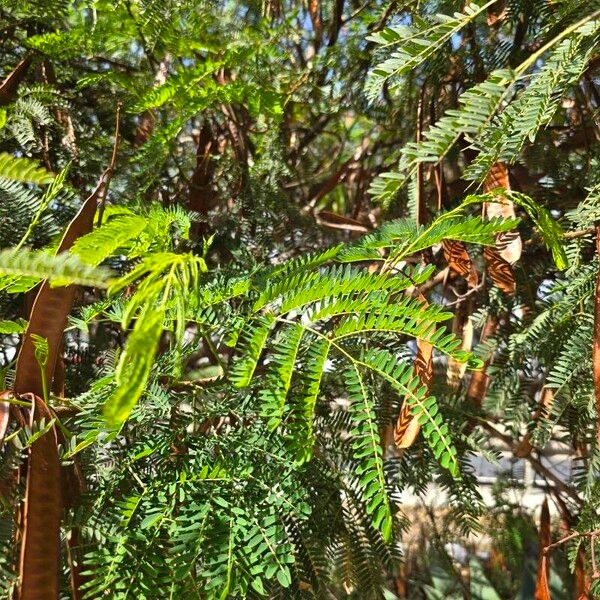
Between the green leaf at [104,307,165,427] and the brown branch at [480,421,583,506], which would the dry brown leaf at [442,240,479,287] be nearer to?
the brown branch at [480,421,583,506]

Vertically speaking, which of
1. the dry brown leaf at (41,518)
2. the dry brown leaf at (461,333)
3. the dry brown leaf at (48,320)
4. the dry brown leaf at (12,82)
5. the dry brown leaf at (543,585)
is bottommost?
the dry brown leaf at (543,585)

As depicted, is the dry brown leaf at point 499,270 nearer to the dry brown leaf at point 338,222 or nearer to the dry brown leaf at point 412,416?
the dry brown leaf at point 412,416

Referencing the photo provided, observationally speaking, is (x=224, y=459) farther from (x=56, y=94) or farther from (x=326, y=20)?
(x=326, y=20)

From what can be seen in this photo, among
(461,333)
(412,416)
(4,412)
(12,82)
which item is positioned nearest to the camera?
(4,412)

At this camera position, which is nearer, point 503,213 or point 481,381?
point 503,213

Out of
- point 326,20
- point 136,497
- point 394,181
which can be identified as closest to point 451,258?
point 394,181

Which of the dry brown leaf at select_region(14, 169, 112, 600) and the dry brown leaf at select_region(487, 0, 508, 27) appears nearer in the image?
the dry brown leaf at select_region(14, 169, 112, 600)

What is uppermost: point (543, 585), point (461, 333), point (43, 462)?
point (461, 333)

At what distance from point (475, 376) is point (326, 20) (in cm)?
67

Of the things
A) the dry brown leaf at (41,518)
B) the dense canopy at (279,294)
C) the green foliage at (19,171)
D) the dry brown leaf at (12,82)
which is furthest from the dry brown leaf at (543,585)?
the dry brown leaf at (12,82)

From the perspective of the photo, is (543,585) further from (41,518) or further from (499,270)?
(41,518)

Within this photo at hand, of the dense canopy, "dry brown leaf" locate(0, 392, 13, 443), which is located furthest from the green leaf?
"dry brown leaf" locate(0, 392, 13, 443)

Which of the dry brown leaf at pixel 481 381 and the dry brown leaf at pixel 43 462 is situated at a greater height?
the dry brown leaf at pixel 481 381

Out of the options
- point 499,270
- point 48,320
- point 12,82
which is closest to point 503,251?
point 499,270
